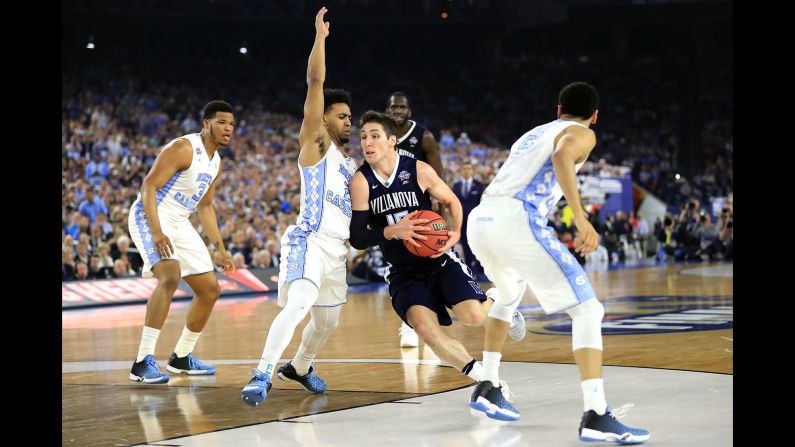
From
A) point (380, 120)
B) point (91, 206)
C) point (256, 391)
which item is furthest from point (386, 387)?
point (91, 206)

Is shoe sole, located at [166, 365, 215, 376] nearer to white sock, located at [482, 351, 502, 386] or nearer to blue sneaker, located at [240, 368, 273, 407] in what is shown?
blue sneaker, located at [240, 368, 273, 407]

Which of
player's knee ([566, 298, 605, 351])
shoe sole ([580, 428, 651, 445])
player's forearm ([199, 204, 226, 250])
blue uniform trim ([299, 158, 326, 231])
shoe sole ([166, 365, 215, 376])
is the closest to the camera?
shoe sole ([580, 428, 651, 445])

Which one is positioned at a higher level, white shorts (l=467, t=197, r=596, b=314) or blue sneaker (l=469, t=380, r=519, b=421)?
white shorts (l=467, t=197, r=596, b=314)

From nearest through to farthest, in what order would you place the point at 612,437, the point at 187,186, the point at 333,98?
1. the point at 612,437
2. the point at 333,98
3. the point at 187,186

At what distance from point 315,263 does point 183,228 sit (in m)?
2.01

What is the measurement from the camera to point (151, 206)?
7.69 m

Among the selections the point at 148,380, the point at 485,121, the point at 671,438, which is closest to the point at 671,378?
the point at 671,438

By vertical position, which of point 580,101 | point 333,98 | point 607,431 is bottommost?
point 607,431

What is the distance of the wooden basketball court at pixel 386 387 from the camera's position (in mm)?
5430

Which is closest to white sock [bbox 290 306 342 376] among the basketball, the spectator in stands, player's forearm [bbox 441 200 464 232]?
the basketball

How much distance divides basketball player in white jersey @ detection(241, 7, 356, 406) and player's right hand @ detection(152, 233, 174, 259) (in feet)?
4.12

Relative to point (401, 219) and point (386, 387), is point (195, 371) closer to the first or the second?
point (386, 387)

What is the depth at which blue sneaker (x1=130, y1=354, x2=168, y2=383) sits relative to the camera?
7574mm
